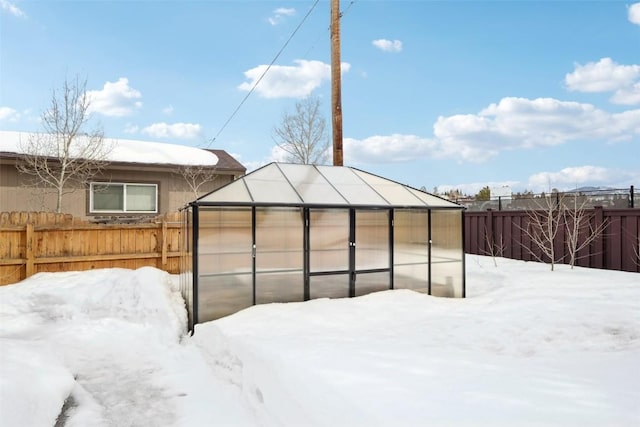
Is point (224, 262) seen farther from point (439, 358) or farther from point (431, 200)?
point (431, 200)

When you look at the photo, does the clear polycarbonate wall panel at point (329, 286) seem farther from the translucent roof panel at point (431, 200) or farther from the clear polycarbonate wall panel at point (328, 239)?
the translucent roof panel at point (431, 200)

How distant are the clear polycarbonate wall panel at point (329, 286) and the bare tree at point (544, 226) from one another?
22.9 feet

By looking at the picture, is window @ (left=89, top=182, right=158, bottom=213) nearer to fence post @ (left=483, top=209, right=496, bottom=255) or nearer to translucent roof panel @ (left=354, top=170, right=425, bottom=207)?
translucent roof panel @ (left=354, top=170, right=425, bottom=207)

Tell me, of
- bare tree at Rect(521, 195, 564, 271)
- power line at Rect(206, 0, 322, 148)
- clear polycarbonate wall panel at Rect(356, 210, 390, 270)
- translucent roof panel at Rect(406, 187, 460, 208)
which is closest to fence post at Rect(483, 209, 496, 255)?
bare tree at Rect(521, 195, 564, 271)

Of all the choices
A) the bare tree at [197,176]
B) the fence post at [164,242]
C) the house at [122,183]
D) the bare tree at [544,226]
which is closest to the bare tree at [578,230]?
the bare tree at [544,226]

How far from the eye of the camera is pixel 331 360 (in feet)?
12.5

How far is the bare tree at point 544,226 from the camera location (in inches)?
424

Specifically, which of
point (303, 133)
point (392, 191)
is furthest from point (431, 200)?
point (303, 133)

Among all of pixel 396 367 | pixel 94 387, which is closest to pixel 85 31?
pixel 94 387

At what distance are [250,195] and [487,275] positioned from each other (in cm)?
671

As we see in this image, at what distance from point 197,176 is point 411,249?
28.6ft

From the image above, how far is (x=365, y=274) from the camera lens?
6.93m

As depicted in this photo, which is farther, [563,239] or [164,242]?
[563,239]

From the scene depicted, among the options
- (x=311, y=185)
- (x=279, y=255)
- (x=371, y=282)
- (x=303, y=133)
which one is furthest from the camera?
(x=303, y=133)
